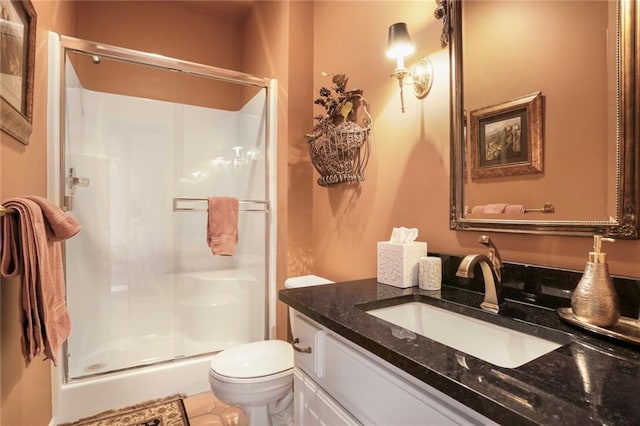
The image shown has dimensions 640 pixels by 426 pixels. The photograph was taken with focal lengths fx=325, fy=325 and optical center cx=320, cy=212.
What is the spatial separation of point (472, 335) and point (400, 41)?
3.61 feet

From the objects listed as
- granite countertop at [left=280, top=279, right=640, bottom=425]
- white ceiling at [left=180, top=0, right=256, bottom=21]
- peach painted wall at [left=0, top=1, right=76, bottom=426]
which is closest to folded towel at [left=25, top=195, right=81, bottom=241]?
peach painted wall at [left=0, top=1, right=76, bottom=426]

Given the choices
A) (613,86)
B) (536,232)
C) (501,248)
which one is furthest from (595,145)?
(501,248)

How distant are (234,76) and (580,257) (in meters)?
2.11

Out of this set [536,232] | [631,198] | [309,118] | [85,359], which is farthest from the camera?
[309,118]

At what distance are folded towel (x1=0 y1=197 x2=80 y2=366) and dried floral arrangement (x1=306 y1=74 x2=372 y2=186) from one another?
3.76 ft

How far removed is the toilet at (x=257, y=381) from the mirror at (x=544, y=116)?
100cm

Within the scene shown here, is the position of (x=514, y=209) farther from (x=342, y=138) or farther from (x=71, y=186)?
(x=71, y=186)

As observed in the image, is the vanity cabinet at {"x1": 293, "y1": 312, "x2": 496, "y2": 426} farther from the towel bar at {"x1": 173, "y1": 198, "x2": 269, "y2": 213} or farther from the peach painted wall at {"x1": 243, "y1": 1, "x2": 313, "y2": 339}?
the towel bar at {"x1": 173, "y1": 198, "x2": 269, "y2": 213}

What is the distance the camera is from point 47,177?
1.62 metres

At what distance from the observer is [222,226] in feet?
6.86

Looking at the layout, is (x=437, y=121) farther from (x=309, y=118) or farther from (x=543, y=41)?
(x=309, y=118)

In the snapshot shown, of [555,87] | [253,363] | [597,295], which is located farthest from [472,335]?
[253,363]

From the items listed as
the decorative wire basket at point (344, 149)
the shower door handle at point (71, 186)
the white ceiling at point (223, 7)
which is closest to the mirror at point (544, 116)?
the decorative wire basket at point (344, 149)

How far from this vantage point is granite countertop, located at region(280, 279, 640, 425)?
0.45 m
